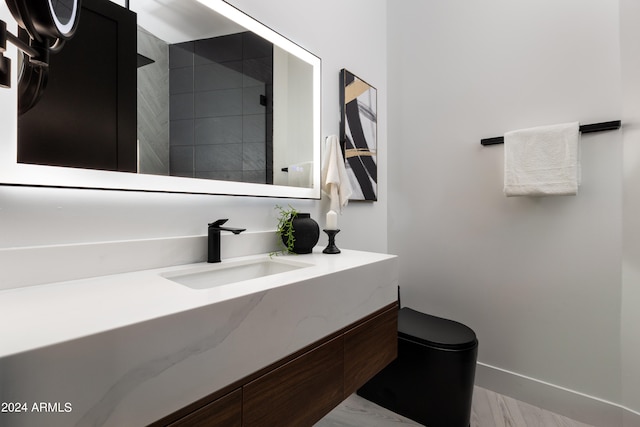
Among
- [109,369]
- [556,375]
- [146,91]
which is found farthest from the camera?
[556,375]

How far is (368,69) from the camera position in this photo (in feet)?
6.37

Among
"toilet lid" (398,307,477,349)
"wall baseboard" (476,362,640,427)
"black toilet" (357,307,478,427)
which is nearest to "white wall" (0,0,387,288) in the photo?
"toilet lid" (398,307,477,349)

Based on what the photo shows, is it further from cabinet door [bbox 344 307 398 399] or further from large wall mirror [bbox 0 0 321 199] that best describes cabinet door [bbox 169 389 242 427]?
large wall mirror [bbox 0 0 321 199]

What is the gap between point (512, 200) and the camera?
1.65 m

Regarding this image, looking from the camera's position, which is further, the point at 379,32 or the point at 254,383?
the point at 379,32

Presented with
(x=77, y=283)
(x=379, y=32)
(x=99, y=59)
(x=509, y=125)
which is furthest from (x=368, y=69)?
(x=77, y=283)

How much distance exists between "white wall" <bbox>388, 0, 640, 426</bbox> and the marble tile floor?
69 mm

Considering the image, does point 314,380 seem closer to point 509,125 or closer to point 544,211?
point 544,211

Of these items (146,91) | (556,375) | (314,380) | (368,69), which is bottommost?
(556,375)

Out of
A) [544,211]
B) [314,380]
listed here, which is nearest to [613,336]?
[544,211]

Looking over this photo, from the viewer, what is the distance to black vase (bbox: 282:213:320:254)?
4.07 ft

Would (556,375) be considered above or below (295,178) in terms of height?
below

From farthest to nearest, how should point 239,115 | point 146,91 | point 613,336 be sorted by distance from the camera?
1. point 613,336
2. point 239,115
3. point 146,91

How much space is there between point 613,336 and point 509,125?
113cm
